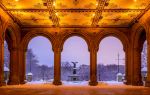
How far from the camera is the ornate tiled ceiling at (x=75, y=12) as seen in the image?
18.1 meters

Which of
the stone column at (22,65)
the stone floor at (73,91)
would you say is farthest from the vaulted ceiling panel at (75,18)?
the stone floor at (73,91)

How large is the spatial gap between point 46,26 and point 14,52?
3.17m

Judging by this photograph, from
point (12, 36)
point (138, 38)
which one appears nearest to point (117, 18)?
point (138, 38)

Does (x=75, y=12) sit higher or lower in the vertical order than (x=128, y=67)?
higher

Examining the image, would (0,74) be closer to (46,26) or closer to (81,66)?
(46,26)

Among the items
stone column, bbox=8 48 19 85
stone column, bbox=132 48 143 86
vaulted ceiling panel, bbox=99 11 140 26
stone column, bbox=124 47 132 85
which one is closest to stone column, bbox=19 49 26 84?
stone column, bbox=8 48 19 85

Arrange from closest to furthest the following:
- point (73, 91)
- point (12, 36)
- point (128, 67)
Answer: point (73, 91) < point (12, 36) < point (128, 67)

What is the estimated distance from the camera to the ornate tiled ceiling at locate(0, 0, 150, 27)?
59.4 feet

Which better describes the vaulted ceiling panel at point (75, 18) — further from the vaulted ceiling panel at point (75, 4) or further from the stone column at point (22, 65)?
the stone column at point (22, 65)

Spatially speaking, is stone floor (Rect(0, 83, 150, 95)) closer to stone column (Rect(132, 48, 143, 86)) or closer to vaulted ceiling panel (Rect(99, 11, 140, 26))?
vaulted ceiling panel (Rect(99, 11, 140, 26))

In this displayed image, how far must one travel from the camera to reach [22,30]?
25750 mm

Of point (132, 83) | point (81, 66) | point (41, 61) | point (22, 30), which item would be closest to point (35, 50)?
point (41, 61)

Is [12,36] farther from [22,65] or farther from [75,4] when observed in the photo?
[75,4]

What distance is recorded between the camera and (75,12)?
20438 mm
